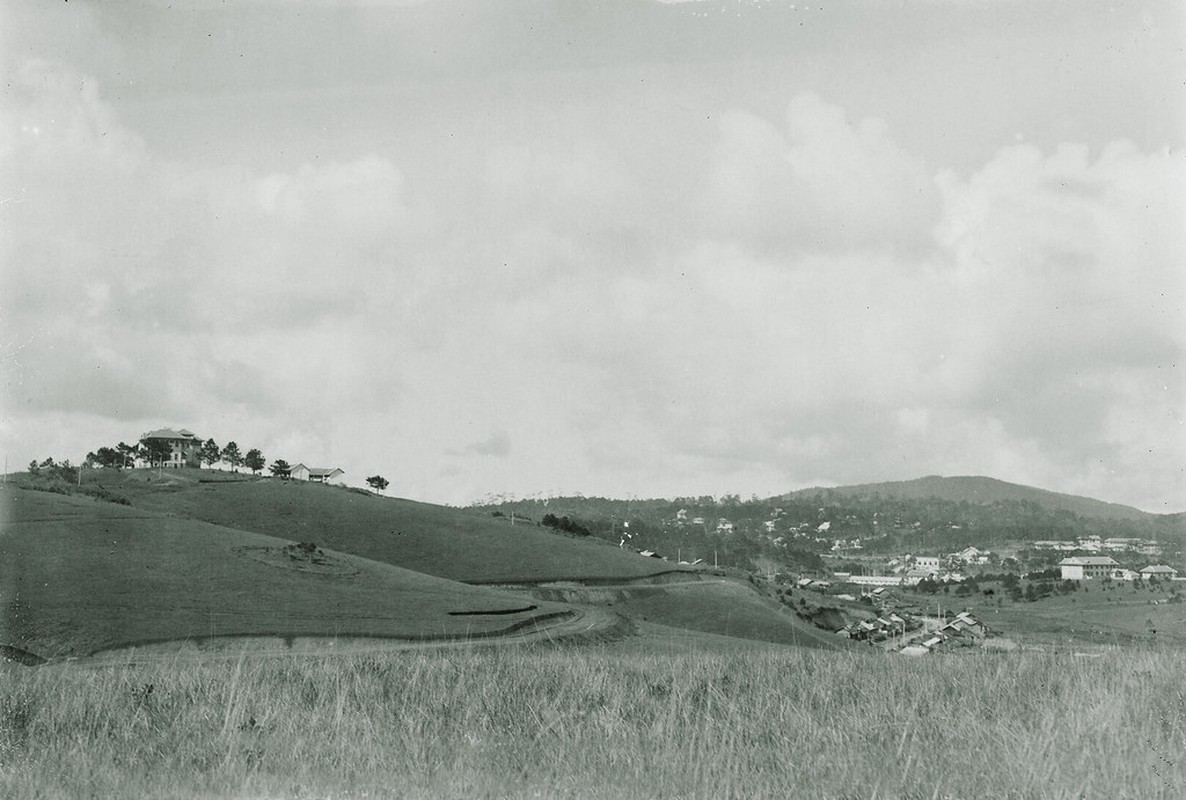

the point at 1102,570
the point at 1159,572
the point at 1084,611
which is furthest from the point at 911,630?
the point at 1102,570

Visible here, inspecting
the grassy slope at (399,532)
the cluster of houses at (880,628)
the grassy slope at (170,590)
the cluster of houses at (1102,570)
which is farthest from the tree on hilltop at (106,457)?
the cluster of houses at (1102,570)

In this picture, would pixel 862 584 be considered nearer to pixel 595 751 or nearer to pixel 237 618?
pixel 237 618

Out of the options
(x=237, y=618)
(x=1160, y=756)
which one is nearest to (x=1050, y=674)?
(x=1160, y=756)

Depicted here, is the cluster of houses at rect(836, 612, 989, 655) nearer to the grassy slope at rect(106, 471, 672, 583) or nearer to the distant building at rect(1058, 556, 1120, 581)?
the grassy slope at rect(106, 471, 672, 583)

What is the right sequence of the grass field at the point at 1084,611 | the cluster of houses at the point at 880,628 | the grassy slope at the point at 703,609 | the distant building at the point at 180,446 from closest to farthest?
1. the grassy slope at the point at 703,609
2. the grass field at the point at 1084,611
3. the cluster of houses at the point at 880,628
4. the distant building at the point at 180,446

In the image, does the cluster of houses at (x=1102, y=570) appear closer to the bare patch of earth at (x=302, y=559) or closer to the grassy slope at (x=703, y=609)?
the grassy slope at (x=703, y=609)
